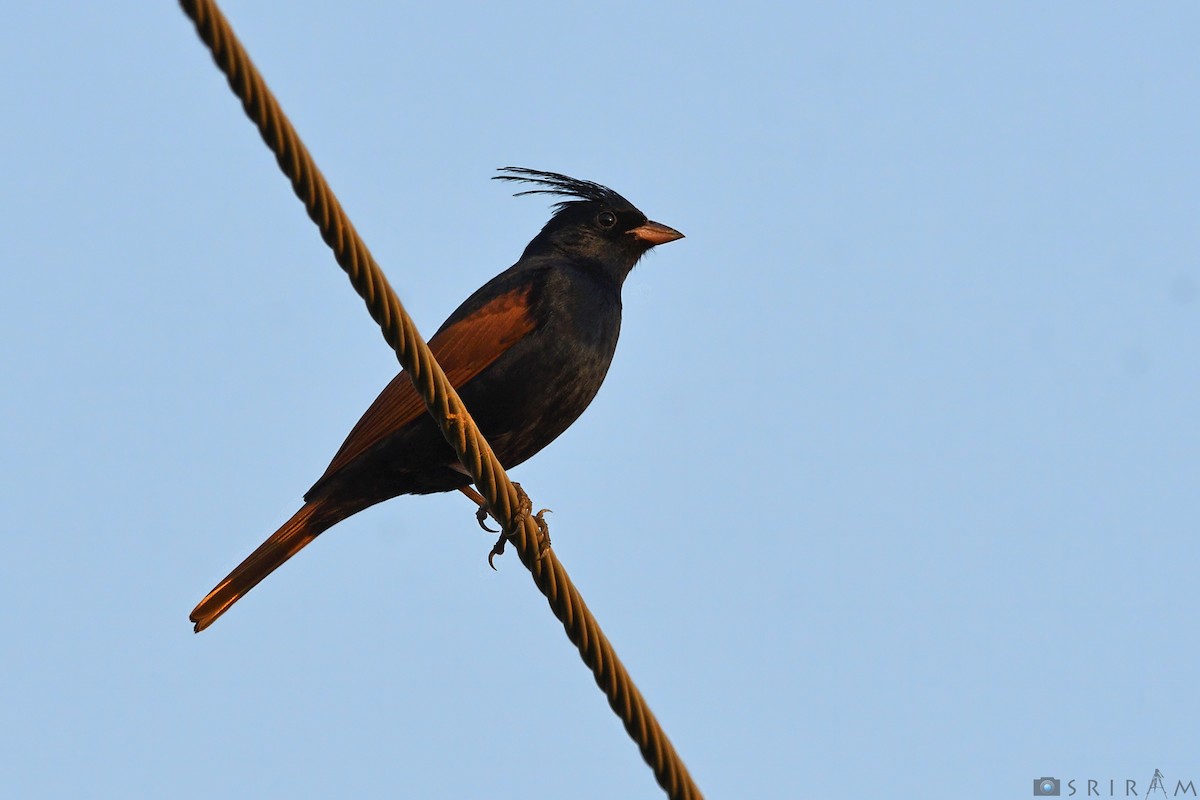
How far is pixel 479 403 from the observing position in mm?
5289

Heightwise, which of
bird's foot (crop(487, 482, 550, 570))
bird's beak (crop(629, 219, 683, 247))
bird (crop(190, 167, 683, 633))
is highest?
bird's beak (crop(629, 219, 683, 247))

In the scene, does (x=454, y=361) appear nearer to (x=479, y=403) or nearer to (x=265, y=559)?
(x=479, y=403)

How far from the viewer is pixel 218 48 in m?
2.37

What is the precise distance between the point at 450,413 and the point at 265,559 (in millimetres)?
2068

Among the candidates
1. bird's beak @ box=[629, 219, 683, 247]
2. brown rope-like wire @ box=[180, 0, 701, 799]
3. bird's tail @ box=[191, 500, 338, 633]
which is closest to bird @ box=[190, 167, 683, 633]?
bird's tail @ box=[191, 500, 338, 633]

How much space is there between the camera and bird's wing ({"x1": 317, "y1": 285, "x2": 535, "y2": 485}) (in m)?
5.27

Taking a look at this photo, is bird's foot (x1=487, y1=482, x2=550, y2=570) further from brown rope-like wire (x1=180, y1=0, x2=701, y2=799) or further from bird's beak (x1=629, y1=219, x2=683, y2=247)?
bird's beak (x1=629, y1=219, x2=683, y2=247)

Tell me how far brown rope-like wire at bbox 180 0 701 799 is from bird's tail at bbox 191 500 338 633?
148 centimetres

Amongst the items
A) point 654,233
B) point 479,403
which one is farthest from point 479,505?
point 654,233

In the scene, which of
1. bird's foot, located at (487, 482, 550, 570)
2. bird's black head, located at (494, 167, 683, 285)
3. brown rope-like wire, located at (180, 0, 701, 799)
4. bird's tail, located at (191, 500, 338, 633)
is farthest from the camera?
bird's black head, located at (494, 167, 683, 285)

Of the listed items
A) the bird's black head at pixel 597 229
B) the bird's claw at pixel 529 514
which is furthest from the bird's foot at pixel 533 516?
the bird's black head at pixel 597 229

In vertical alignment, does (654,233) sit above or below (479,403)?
above

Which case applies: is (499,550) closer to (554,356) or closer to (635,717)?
(554,356)

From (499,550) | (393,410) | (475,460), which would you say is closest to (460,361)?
(393,410)
